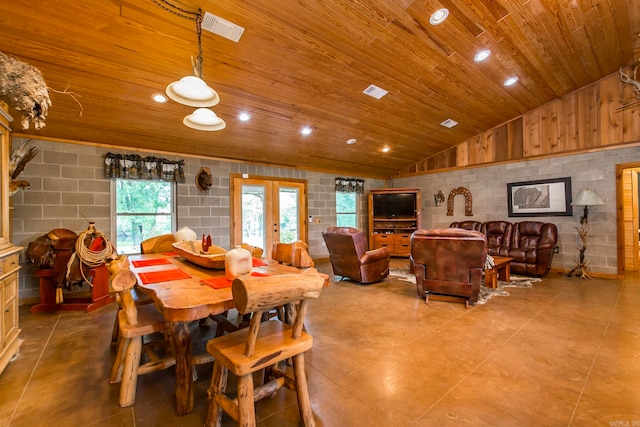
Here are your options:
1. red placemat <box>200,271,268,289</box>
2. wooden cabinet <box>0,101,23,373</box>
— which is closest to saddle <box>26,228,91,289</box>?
wooden cabinet <box>0,101,23,373</box>

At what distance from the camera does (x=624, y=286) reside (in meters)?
4.11

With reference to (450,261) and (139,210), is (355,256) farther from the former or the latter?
(139,210)

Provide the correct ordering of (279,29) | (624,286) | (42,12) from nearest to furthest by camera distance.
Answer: (42,12) → (279,29) → (624,286)

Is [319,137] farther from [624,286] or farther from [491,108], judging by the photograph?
[624,286]

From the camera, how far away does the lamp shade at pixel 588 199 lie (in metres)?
4.45

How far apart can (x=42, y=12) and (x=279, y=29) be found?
6.06 feet

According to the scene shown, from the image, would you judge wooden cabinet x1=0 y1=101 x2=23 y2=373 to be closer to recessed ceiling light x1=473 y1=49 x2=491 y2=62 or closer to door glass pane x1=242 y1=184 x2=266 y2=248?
door glass pane x1=242 y1=184 x2=266 y2=248

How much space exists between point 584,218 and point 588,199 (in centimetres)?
50

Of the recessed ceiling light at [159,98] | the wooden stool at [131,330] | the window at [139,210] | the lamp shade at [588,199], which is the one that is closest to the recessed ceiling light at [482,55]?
the lamp shade at [588,199]

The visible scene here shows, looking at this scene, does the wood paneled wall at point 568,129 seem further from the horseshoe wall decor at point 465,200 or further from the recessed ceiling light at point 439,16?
the recessed ceiling light at point 439,16

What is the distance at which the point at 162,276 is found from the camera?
70.8 inches

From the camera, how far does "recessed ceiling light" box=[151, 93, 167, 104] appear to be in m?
3.25

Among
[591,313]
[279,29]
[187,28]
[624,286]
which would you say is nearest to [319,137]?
[279,29]

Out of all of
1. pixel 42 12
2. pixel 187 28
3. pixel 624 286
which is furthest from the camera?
pixel 624 286
